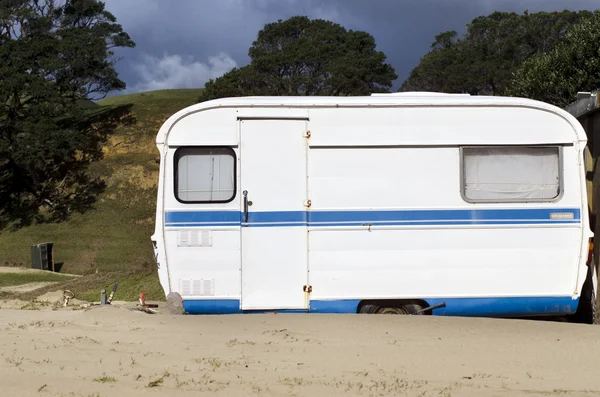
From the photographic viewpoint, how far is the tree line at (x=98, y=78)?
85.4 ft

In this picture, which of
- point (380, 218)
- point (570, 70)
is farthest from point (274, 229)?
point (570, 70)

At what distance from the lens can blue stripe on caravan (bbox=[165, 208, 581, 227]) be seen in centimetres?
764

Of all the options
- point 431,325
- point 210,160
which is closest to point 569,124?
point 431,325

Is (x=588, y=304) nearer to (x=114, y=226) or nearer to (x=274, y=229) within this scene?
(x=274, y=229)

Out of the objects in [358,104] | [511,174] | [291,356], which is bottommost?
[291,356]

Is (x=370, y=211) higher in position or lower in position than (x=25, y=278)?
higher

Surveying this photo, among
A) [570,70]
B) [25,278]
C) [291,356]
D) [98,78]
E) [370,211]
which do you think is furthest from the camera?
[98,78]

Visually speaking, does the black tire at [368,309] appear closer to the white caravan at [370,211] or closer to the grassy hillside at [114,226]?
the white caravan at [370,211]

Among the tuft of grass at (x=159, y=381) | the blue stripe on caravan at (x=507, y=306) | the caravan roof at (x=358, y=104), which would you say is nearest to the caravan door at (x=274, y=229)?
the caravan roof at (x=358, y=104)

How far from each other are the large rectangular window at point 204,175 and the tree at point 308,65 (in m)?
29.1

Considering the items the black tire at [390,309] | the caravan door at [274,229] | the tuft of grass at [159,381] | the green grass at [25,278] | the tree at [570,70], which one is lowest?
the green grass at [25,278]

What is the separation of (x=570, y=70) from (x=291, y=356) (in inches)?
823

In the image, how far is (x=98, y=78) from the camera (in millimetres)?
38219

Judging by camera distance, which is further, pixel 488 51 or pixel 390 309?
pixel 488 51
